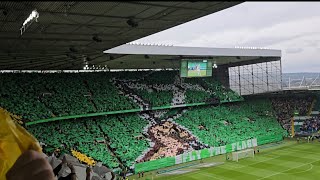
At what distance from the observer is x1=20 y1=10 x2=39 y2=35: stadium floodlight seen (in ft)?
38.2

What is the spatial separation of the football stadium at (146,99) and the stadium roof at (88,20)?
45 millimetres

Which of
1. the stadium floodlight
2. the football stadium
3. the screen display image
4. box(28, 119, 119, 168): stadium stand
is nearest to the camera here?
the stadium floodlight

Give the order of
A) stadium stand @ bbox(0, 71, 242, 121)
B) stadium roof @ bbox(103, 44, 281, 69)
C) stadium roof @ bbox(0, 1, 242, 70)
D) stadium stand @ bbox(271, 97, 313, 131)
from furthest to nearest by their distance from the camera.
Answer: stadium stand @ bbox(271, 97, 313, 131) → stadium stand @ bbox(0, 71, 242, 121) → stadium roof @ bbox(103, 44, 281, 69) → stadium roof @ bbox(0, 1, 242, 70)

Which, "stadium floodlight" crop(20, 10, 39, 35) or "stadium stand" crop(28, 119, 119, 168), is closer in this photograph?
"stadium floodlight" crop(20, 10, 39, 35)

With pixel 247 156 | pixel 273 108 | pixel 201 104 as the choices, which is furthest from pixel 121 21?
pixel 273 108

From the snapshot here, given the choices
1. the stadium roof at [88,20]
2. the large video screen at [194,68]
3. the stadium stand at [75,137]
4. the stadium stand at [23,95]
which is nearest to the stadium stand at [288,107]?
the large video screen at [194,68]

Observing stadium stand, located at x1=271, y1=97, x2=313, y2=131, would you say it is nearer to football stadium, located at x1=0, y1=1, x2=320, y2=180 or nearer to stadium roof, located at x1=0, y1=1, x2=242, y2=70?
football stadium, located at x1=0, y1=1, x2=320, y2=180

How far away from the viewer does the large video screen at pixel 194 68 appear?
3550cm

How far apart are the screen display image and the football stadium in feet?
0.37

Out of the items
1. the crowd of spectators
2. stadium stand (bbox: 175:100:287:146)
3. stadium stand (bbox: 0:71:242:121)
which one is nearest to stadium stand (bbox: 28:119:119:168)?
stadium stand (bbox: 0:71:242:121)

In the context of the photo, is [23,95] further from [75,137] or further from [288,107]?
[288,107]

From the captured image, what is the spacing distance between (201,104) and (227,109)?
17.6 ft

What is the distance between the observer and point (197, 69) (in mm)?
36188

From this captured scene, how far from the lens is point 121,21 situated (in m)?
13.4
